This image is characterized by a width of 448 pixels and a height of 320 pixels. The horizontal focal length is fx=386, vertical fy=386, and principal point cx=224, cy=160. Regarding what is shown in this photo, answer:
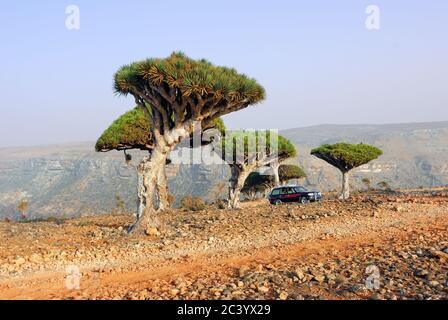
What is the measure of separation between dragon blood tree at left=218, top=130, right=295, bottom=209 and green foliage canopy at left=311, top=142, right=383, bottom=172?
Result: 424cm

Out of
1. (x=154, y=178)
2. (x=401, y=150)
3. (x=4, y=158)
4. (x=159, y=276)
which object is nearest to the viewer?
(x=159, y=276)

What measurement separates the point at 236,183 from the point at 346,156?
38.1ft

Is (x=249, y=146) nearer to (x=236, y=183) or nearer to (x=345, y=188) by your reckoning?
(x=236, y=183)

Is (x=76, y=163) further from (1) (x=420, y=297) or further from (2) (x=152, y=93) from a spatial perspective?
(1) (x=420, y=297)

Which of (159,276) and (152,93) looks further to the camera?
(152,93)

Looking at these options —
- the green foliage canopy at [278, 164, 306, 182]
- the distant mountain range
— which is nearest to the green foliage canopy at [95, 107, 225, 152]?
the green foliage canopy at [278, 164, 306, 182]

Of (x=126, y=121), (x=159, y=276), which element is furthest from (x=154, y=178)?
(x=126, y=121)

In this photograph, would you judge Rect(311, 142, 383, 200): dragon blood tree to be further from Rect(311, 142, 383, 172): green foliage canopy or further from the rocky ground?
the rocky ground

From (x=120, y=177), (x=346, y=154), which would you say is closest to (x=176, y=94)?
(x=346, y=154)

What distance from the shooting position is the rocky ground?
6.30 m

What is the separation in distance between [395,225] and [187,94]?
298 inches

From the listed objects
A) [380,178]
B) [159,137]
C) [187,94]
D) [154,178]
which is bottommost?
[380,178]

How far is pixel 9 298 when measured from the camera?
266 inches
